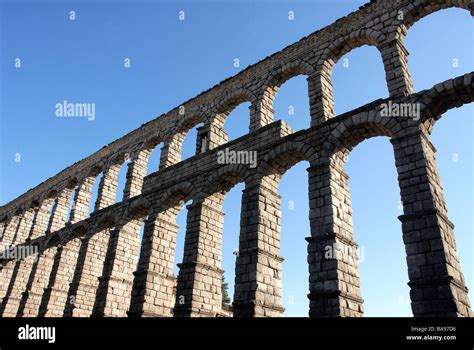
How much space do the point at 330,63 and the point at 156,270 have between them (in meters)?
10.1

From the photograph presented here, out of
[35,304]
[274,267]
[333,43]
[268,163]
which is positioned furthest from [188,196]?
[35,304]

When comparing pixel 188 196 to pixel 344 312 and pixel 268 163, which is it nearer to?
pixel 268 163

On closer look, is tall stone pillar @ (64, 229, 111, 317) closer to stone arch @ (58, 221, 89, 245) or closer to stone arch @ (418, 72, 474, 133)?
stone arch @ (58, 221, 89, 245)

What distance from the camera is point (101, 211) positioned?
65.3 feet

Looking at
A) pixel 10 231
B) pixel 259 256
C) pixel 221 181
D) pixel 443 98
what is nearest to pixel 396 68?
pixel 443 98

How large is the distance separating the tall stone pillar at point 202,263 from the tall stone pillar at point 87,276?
23.5 ft

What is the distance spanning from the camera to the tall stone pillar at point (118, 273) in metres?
16.4

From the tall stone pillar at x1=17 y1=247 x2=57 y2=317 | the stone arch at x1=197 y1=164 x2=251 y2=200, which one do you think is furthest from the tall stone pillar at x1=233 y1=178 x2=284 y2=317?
the tall stone pillar at x1=17 y1=247 x2=57 y2=317

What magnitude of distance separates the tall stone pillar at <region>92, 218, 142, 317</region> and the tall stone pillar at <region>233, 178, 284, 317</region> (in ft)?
23.2

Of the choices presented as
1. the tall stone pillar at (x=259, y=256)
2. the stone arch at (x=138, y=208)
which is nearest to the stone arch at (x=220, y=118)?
the stone arch at (x=138, y=208)

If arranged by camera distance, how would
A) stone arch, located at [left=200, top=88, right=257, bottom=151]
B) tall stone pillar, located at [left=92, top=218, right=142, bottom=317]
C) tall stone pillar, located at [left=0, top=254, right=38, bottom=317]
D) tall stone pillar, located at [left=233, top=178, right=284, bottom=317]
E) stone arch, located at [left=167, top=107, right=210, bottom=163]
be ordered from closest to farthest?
tall stone pillar, located at [left=233, top=178, right=284, bottom=317], tall stone pillar, located at [left=92, top=218, right=142, bottom=317], stone arch, located at [left=200, top=88, right=257, bottom=151], stone arch, located at [left=167, top=107, right=210, bottom=163], tall stone pillar, located at [left=0, top=254, right=38, bottom=317]

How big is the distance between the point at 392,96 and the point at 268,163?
4437mm

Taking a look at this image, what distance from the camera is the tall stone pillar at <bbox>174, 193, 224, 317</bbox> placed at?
13.0 meters

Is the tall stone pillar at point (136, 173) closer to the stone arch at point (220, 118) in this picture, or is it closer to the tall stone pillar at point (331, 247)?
the stone arch at point (220, 118)
